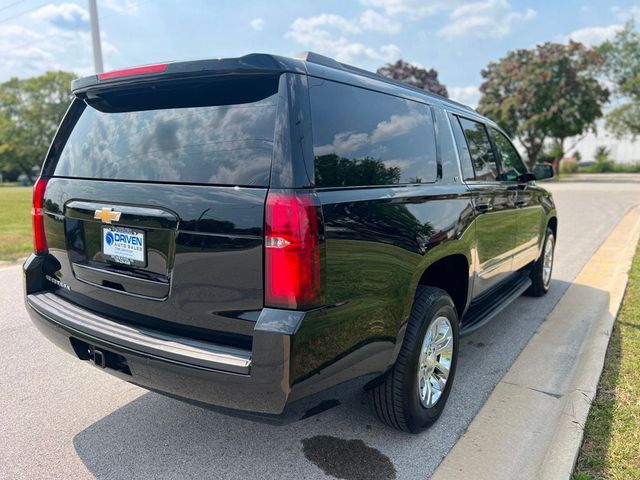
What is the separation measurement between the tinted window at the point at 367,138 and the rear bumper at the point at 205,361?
2.33 ft

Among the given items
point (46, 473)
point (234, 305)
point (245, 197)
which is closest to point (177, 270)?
point (234, 305)

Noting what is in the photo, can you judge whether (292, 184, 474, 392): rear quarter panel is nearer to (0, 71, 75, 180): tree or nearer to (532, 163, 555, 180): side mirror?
(532, 163, 555, 180): side mirror

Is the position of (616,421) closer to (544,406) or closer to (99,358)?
(544,406)

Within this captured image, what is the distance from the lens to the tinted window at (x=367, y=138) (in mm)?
2277

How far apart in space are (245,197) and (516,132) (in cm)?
4126

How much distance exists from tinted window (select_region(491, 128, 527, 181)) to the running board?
1039 millimetres

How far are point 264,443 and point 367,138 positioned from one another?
1797mm

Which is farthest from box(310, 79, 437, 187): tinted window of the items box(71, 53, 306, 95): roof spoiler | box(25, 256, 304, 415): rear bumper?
box(25, 256, 304, 415): rear bumper

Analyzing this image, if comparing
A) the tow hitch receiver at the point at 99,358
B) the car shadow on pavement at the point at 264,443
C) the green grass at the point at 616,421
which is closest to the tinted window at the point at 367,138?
the car shadow on pavement at the point at 264,443

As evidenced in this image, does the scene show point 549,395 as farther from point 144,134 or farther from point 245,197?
point 144,134

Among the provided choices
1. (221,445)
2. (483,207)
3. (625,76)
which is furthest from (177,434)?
(625,76)

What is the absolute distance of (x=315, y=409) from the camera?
2252 mm

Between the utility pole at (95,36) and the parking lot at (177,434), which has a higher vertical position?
the utility pole at (95,36)

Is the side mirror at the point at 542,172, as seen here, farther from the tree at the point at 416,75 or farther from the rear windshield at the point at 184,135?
the tree at the point at 416,75
